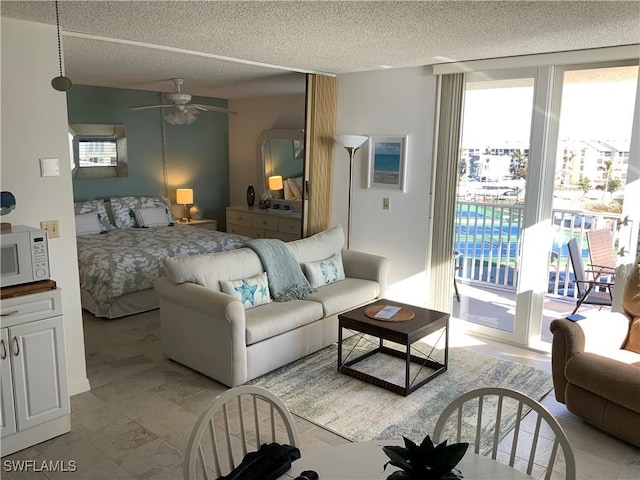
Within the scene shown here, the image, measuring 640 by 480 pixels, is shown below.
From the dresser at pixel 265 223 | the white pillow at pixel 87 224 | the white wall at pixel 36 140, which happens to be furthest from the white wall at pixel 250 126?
the white wall at pixel 36 140

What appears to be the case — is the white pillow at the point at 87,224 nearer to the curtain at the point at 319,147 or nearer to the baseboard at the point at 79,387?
the curtain at the point at 319,147

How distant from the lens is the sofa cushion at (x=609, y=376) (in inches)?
114

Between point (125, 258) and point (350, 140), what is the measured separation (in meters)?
2.56

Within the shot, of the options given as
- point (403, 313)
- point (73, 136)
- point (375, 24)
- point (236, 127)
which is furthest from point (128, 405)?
point (236, 127)

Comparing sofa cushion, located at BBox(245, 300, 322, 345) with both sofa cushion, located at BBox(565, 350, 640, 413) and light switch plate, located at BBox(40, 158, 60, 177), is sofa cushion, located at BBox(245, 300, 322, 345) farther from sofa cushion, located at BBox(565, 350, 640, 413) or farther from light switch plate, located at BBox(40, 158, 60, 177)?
sofa cushion, located at BBox(565, 350, 640, 413)

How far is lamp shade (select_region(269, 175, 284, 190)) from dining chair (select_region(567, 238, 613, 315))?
4313 millimetres

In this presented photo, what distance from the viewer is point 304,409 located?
3391 mm

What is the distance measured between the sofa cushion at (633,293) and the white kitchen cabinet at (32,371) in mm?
3717

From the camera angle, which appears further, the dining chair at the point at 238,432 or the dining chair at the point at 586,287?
the dining chair at the point at 586,287

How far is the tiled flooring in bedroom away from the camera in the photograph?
2.77 m

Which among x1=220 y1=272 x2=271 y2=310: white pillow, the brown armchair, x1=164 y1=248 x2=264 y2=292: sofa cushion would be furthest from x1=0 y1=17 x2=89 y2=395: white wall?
the brown armchair

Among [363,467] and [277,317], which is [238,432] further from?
[363,467]

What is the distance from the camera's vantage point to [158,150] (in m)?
7.57

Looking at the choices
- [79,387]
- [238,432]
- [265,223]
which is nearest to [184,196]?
[265,223]
